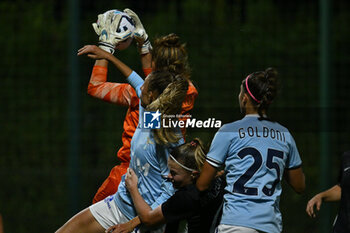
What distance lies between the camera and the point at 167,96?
3373mm

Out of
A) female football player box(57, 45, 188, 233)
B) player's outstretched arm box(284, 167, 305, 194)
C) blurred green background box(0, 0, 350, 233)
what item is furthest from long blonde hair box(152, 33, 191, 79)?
blurred green background box(0, 0, 350, 233)

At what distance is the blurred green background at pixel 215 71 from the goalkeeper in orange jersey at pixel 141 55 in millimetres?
1065

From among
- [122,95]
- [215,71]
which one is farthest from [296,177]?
[215,71]

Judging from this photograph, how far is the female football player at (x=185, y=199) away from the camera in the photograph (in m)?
3.34

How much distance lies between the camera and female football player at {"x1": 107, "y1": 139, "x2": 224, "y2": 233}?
3342mm

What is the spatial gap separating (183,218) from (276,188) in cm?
51

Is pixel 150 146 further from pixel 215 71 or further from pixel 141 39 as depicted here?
pixel 215 71

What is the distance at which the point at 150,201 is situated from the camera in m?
3.55

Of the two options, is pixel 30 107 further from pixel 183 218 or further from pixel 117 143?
pixel 183 218

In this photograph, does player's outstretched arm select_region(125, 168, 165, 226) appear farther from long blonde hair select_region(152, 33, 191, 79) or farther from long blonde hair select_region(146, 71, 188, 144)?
long blonde hair select_region(152, 33, 191, 79)

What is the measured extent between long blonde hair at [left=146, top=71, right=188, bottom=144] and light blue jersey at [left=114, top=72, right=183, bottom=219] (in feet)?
0.18

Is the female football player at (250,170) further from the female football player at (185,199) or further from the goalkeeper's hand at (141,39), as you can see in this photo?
the goalkeeper's hand at (141,39)

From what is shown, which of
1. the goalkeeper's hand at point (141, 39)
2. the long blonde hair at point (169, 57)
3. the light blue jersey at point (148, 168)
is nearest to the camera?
the light blue jersey at point (148, 168)

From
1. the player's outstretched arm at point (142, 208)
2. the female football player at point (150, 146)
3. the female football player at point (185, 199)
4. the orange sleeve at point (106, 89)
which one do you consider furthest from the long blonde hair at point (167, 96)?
the orange sleeve at point (106, 89)
